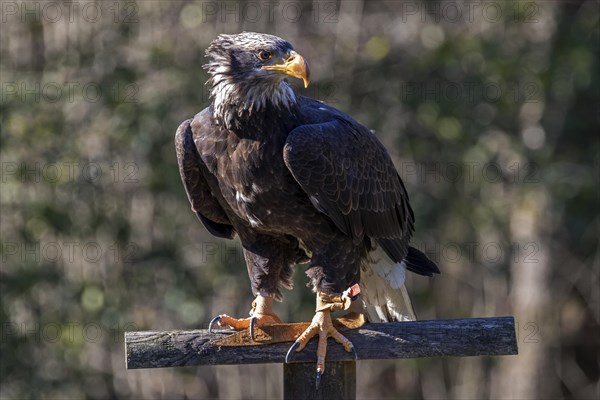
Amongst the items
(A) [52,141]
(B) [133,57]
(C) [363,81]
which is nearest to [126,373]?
(A) [52,141]

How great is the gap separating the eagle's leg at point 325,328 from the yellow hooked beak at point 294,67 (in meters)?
0.91

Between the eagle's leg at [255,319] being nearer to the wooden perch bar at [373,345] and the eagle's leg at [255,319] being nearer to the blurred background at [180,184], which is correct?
the wooden perch bar at [373,345]

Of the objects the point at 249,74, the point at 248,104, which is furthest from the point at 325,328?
the point at 249,74

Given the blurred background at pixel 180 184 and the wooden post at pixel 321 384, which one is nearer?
the wooden post at pixel 321 384

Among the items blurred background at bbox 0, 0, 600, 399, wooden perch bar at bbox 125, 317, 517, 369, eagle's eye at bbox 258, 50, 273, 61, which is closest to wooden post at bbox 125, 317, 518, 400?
wooden perch bar at bbox 125, 317, 517, 369

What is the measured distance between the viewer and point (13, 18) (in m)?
7.57

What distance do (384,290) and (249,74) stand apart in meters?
1.30

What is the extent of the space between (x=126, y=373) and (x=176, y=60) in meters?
2.48

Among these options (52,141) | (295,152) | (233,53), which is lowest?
(52,141)

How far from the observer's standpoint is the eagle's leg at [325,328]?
3.84m

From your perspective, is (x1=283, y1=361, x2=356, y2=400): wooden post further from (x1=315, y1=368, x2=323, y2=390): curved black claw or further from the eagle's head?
the eagle's head

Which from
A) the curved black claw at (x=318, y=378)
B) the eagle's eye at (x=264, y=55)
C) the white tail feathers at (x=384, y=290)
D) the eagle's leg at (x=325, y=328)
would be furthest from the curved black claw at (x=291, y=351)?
the eagle's eye at (x=264, y=55)

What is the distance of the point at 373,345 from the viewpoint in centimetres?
383

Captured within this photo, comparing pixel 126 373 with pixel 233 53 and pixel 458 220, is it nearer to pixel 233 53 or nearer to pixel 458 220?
pixel 458 220
